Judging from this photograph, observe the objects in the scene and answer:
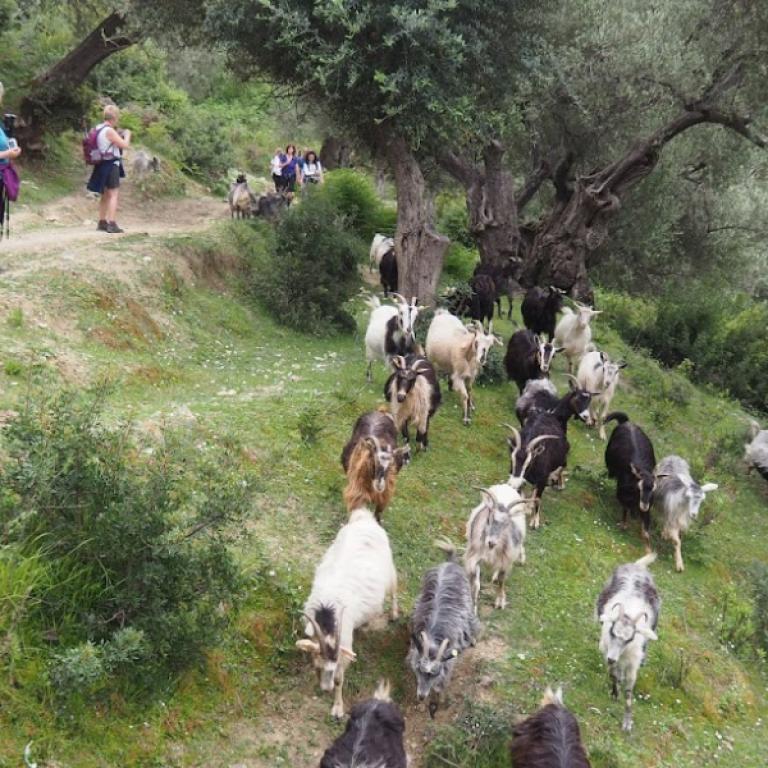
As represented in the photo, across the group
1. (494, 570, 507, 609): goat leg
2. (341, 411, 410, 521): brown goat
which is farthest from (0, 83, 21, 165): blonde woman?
(494, 570, 507, 609): goat leg

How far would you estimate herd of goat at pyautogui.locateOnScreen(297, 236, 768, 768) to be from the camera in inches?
236

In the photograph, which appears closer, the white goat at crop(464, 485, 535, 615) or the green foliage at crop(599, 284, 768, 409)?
the white goat at crop(464, 485, 535, 615)

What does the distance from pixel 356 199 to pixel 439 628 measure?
1533 centimetres

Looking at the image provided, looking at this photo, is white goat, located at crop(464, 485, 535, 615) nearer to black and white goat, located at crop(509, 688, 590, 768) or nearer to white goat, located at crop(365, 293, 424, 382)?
black and white goat, located at crop(509, 688, 590, 768)

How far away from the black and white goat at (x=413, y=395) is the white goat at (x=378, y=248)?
792 centimetres

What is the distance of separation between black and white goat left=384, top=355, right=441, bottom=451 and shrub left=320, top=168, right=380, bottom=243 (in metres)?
9.38

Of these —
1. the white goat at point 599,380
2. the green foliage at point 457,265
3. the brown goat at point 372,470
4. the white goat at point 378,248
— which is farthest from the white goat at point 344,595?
the green foliage at point 457,265

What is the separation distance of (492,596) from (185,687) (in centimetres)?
336

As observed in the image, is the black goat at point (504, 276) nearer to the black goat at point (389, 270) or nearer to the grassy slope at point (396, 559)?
the black goat at point (389, 270)

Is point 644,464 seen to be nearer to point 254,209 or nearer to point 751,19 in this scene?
point 751,19

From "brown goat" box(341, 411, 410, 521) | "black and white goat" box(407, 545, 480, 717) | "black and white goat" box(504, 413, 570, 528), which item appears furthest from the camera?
"black and white goat" box(504, 413, 570, 528)

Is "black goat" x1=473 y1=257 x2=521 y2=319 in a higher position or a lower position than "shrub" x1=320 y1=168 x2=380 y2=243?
lower

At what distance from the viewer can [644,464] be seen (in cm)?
1040

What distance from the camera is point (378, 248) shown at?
62.3 ft
